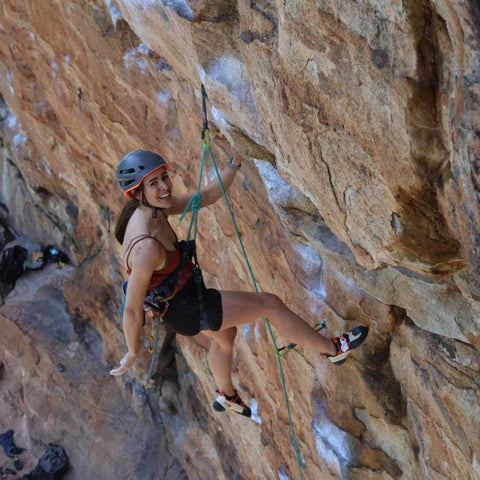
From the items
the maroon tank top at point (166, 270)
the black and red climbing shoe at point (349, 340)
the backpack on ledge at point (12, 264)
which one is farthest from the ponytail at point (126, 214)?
the backpack on ledge at point (12, 264)

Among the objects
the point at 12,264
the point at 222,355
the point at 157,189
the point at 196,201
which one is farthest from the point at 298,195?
the point at 12,264

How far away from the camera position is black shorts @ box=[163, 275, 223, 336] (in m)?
3.69

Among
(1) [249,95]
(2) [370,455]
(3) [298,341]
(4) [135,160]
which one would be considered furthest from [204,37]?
(2) [370,455]

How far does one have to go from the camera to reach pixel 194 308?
3.68 metres

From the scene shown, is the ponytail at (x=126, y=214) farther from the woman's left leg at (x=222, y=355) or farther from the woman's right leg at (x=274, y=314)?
the woman's left leg at (x=222, y=355)

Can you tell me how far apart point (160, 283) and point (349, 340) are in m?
1.07

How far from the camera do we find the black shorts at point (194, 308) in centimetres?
369

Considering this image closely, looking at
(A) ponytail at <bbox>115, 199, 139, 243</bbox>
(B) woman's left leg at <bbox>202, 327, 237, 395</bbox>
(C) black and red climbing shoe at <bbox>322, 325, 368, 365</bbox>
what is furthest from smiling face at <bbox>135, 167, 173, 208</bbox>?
(C) black and red climbing shoe at <bbox>322, 325, 368, 365</bbox>

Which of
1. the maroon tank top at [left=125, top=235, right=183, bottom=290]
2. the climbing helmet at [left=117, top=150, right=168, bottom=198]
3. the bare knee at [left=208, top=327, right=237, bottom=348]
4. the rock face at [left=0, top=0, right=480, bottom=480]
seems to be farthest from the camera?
the bare knee at [left=208, top=327, right=237, bottom=348]

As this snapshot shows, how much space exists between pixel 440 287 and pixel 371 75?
3.53 ft

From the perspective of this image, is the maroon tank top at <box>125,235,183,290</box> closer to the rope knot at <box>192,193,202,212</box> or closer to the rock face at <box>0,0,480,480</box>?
the rope knot at <box>192,193,202,212</box>

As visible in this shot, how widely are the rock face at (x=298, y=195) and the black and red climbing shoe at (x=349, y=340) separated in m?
0.08

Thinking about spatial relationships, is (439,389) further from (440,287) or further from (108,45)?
(108,45)

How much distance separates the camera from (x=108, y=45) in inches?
229
